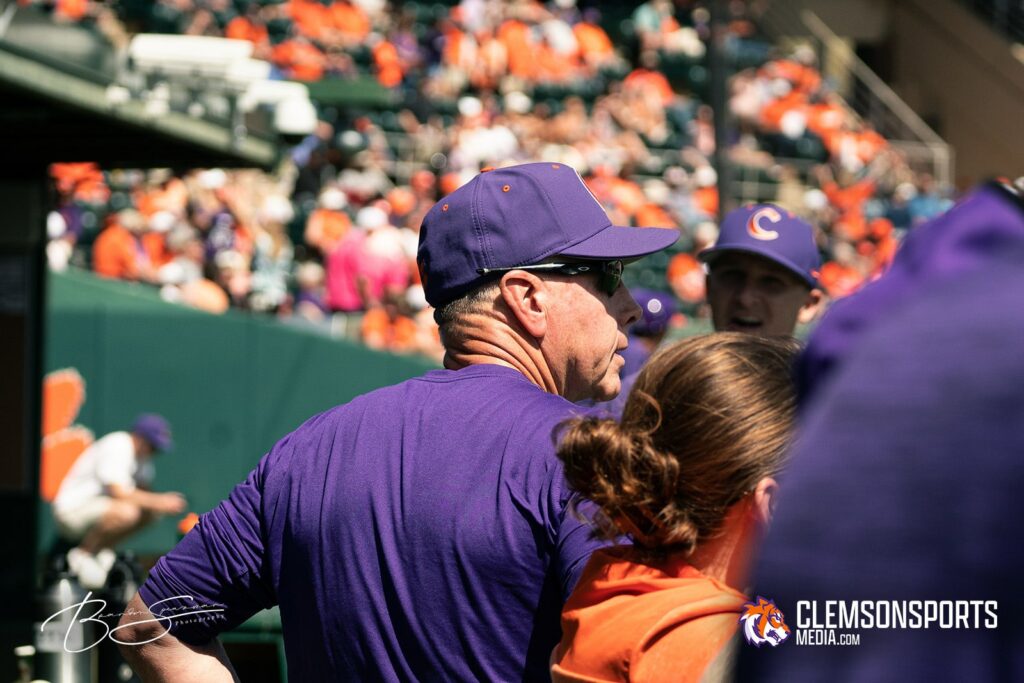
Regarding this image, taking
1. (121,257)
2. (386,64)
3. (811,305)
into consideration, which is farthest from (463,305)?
(386,64)

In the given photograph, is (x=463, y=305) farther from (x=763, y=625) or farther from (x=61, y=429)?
(x=61, y=429)

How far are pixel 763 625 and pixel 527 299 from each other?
132cm

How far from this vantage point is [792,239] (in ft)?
13.2

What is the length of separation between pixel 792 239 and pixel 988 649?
3.28 meters

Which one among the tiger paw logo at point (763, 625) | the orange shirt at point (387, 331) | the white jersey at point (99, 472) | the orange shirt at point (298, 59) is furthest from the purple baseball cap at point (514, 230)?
the orange shirt at point (298, 59)

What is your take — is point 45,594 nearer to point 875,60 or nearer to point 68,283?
point 68,283

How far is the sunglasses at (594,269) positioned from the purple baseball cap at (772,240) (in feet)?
5.57

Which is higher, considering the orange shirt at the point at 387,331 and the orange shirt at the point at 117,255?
the orange shirt at the point at 117,255

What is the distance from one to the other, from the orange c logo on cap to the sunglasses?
1721 mm

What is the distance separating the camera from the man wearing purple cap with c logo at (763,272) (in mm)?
3992

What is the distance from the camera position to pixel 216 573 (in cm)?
219

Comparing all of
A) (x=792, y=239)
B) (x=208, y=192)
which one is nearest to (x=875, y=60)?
(x=208, y=192)

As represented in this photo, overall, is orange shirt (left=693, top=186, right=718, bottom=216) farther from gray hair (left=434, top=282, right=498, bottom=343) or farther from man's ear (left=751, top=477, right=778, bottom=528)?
man's ear (left=751, top=477, right=778, bottom=528)

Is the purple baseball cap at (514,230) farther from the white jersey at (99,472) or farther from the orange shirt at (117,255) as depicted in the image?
the orange shirt at (117,255)
